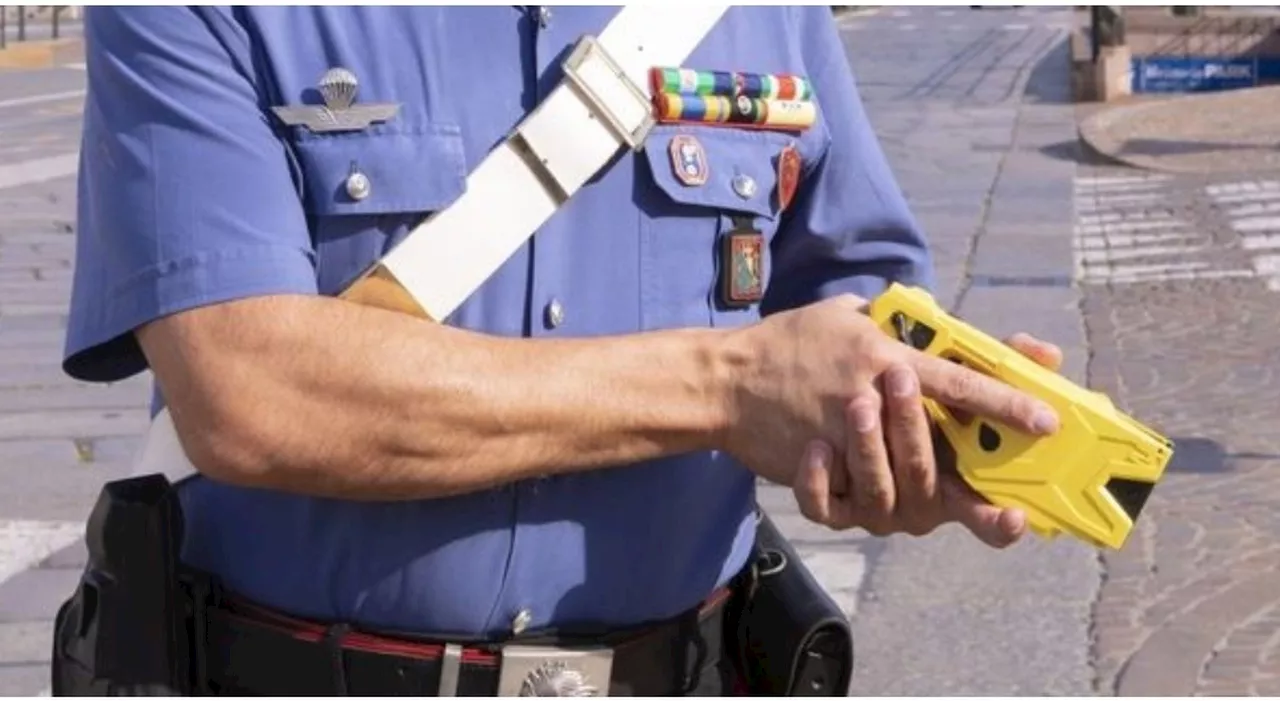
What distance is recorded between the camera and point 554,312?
2172mm

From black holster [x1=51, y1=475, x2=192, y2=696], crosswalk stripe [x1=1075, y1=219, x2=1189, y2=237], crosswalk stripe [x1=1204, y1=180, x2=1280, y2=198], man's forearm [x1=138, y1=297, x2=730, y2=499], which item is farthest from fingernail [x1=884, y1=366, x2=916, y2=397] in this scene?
crosswalk stripe [x1=1204, y1=180, x2=1280, y2=198]

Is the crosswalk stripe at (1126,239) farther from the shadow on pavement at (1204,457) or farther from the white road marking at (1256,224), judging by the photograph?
the shadow on pavement at (1204,457)

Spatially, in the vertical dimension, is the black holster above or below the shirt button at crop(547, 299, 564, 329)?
below

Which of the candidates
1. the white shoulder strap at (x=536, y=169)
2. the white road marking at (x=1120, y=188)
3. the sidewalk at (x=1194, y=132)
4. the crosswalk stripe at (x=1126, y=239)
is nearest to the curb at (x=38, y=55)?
the sidewalk at (x=1194, y=132)

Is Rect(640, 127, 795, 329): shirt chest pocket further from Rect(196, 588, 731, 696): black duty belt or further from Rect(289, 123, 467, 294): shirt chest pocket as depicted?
Rect(196, 588, 731, 696): black duty belt

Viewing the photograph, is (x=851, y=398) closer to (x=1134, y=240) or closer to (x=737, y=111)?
(x=737, y=111)

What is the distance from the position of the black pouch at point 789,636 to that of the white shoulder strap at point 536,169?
1.69 ft

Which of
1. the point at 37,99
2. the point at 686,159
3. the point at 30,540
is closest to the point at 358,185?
the point at 686,159

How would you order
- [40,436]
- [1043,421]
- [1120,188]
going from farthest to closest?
[1120,188]
[40,436]
[1043,421]

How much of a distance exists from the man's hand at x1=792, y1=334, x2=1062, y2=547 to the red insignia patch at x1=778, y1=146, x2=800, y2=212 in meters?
0.44

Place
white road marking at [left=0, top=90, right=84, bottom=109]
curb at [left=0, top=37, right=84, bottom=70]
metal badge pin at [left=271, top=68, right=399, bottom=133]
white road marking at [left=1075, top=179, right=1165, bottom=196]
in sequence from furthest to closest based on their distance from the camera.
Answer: curb at [left=0, top=37, right=84, bottom=70] → white road marking at [left=0, top=90, right=84, bottom=109] → white road marking at [left=1075, top=179, right=1165, bottom=196] → metal badge pin at [left=271, top=68, right=399, bottom=133]

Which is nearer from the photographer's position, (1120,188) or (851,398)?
(851,398)

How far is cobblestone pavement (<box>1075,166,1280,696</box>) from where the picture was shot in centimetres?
608

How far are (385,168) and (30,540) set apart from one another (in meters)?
5.12
